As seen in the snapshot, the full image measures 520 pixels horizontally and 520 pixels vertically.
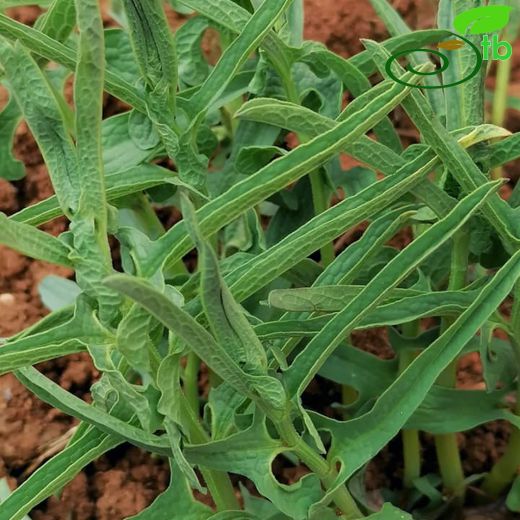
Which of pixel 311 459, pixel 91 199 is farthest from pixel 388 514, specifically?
pixel 91 199

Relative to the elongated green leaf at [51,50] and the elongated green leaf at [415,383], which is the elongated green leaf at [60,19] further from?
the elongated green leaf at [415,383]

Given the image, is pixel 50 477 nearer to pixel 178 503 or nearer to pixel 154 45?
pixel 178 503

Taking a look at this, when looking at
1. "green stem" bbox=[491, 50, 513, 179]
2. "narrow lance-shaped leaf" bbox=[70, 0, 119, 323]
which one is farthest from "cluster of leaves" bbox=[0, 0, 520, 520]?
"green stem" bbox=[491, 50, 513, 179]

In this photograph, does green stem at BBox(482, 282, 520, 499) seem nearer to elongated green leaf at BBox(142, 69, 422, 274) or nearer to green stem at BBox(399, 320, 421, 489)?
green stem at BBox(399, 320, 421, 489)

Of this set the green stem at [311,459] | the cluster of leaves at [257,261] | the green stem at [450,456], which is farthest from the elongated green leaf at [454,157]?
the green stem at [311,459]

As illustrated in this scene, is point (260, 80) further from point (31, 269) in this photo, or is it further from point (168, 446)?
point (31, 269)
